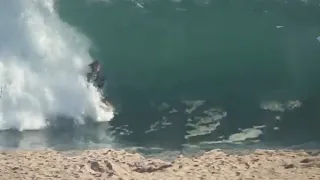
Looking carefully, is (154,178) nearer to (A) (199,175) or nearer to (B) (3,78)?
(A) (199,175)

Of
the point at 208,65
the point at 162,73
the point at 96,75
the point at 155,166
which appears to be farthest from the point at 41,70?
the point at 155,166

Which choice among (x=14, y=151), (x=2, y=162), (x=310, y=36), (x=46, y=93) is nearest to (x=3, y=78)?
(x=46, y=93)

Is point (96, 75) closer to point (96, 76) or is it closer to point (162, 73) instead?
point (96, 76)

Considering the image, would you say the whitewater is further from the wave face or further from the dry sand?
the dry sand

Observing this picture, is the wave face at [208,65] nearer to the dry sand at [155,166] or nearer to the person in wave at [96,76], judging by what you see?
the person in wave at [96,76]

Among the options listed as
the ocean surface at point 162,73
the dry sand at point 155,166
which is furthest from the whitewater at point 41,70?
the dry sand at point 155,166

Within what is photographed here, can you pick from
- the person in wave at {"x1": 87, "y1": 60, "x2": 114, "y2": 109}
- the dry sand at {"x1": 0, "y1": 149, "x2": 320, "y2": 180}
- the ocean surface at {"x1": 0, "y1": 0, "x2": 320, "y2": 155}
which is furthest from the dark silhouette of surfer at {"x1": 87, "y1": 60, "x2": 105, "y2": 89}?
the dry sand at {"x1": 0, "y1": 149, "x2": 320, "y2": 180}

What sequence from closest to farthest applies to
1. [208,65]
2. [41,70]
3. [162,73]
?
[41,70] < [162,73] < [208,65]
